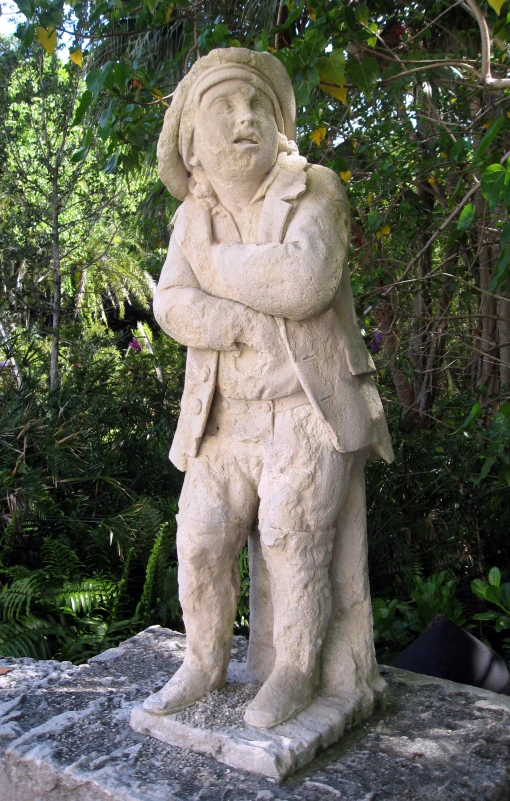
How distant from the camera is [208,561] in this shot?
268 cm

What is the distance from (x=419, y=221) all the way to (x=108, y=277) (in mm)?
10070

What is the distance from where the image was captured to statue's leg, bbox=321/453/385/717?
9.16ft

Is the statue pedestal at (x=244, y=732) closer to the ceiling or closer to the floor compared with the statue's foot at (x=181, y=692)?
closer to the floor

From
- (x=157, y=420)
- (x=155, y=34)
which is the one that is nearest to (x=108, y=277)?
(x=155, y=34)

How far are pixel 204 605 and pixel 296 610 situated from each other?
319mm

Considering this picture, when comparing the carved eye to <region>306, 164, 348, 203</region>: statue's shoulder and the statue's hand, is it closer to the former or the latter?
<region>306, 164, 348, 203</region>: statue's shoulder

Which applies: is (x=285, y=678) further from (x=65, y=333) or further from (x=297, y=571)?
(x=65, y=333)

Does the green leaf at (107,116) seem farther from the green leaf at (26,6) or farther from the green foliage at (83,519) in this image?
the green foliage at (83,519)

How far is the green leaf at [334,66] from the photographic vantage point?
3086mm

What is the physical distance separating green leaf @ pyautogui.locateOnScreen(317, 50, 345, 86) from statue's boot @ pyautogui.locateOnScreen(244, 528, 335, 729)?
1.70 meters

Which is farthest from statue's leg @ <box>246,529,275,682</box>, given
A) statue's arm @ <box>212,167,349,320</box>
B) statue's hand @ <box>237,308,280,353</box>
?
statue's arm @ <box>212,167,349,320</box>

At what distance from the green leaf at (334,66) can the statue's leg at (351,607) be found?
4.70ft

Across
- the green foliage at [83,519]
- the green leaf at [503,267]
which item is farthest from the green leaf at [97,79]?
the green foliage at [83,519]

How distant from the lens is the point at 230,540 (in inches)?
106
